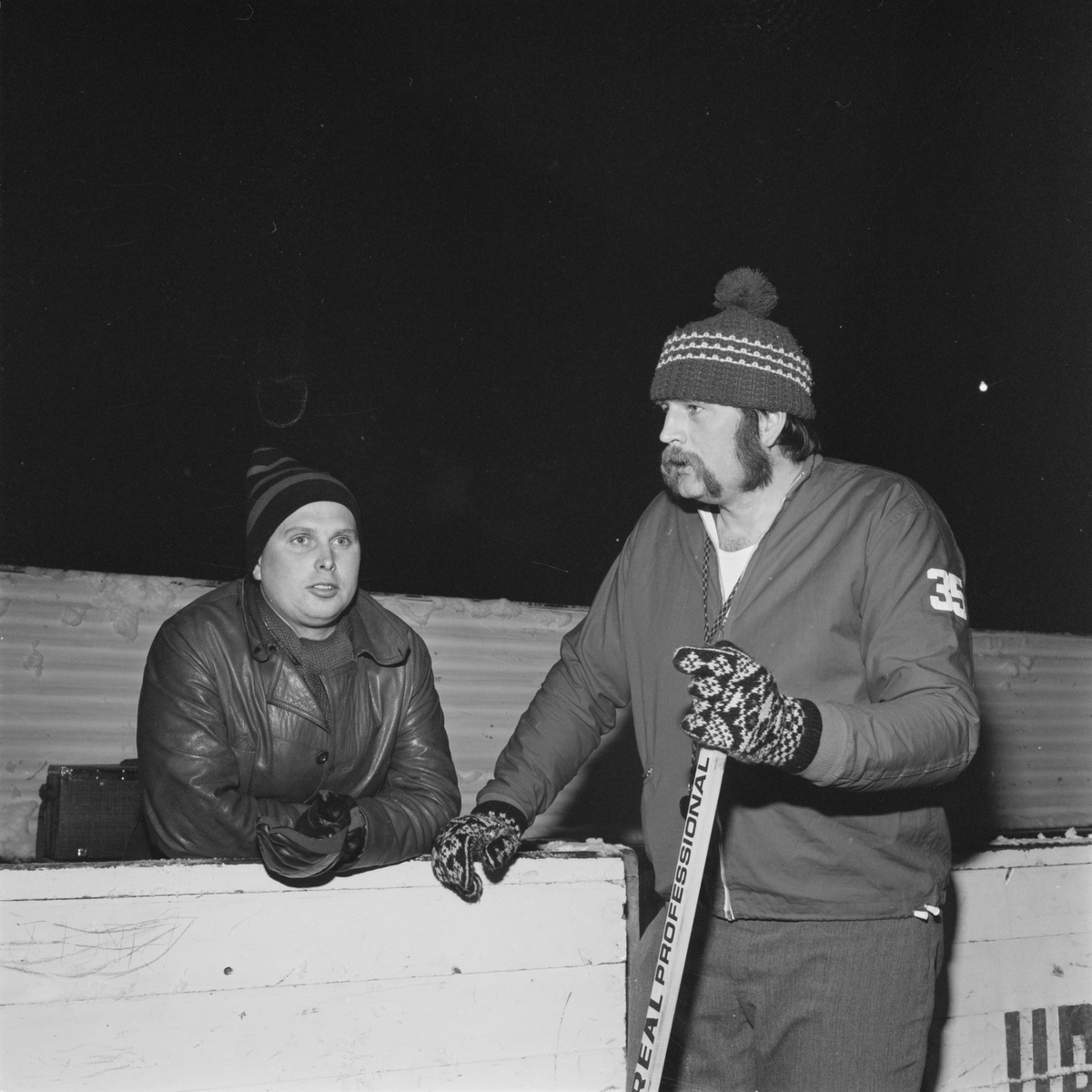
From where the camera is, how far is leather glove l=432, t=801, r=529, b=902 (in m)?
2.95

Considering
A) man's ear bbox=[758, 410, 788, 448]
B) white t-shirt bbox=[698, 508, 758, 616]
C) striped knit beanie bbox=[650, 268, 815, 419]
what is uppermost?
striped knit beanie bbox=[650, 268, 815, 419]

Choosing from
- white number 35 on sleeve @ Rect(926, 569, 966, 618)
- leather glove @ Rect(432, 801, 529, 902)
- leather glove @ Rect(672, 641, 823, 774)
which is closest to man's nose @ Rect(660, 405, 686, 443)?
white number 35 on sleeve @ Rect(926, 569, 966, 618)

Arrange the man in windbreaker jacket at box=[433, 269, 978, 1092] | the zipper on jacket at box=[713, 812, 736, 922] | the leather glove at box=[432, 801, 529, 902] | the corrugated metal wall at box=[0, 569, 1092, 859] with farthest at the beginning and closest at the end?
1. the corrugated metal wall at box=[0, 569, 1092, 859]
2. the leather glove at box=[432, 801, 529, 902]
3. the zipper on jacket at box=[713, 812, 736, 922]
4. the man in windbreaker jacket at box=[433, 269, 978, 1092]

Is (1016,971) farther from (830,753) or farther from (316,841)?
(316,841)

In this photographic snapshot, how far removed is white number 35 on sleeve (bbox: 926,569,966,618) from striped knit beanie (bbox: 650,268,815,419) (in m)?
0.67

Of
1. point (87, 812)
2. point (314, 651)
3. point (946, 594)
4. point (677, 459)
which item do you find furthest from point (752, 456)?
point (87, 812)

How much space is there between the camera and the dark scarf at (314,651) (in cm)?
342

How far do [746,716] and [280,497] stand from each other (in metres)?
1.85

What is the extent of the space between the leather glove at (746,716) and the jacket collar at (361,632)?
1415 mm

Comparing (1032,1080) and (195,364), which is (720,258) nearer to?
(195,364)

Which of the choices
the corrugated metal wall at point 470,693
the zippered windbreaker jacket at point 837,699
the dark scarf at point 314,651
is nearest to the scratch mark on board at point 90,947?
the dark scarf at point 314,651

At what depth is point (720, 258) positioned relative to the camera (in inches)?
246

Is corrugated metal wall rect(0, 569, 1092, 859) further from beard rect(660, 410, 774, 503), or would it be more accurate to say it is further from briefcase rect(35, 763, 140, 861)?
beard rect(660, 410, 774, 503)

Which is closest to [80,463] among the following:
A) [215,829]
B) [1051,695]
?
[215,829]
